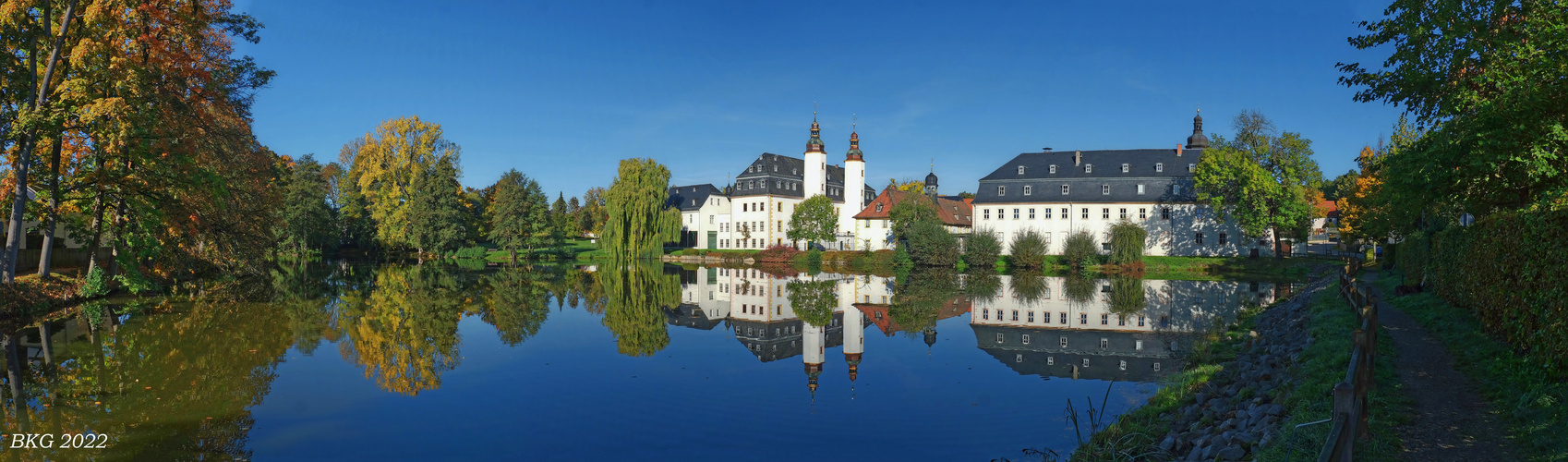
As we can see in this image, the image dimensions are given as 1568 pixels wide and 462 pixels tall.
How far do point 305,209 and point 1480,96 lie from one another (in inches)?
2278

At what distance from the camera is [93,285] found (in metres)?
20.5

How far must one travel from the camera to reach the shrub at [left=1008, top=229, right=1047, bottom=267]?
44.0 metres

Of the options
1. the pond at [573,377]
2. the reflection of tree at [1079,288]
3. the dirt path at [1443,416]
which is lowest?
the pond at [573,377]

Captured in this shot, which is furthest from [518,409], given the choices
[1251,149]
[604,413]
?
[1251,149]

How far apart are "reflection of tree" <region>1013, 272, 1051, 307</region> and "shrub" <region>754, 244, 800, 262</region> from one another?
19457 mm

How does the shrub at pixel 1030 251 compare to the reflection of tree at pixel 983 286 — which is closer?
the reflection of tree at pixel 983 286

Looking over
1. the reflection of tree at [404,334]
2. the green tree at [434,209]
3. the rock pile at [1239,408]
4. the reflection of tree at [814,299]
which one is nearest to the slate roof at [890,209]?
the reflection of tree at [814,299]

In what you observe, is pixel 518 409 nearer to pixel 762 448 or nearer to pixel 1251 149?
pixel 762 448

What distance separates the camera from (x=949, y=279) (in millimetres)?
36000

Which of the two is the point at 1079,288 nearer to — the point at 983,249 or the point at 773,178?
the point at 983,249

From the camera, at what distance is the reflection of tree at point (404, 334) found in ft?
38.1

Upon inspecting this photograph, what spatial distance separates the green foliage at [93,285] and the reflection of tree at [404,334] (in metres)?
5.89

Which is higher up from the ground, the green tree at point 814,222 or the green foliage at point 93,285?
the green tree at point 814,222

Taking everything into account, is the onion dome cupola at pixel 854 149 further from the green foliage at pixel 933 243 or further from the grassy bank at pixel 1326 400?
the grassy bank at pixel 1326 400
